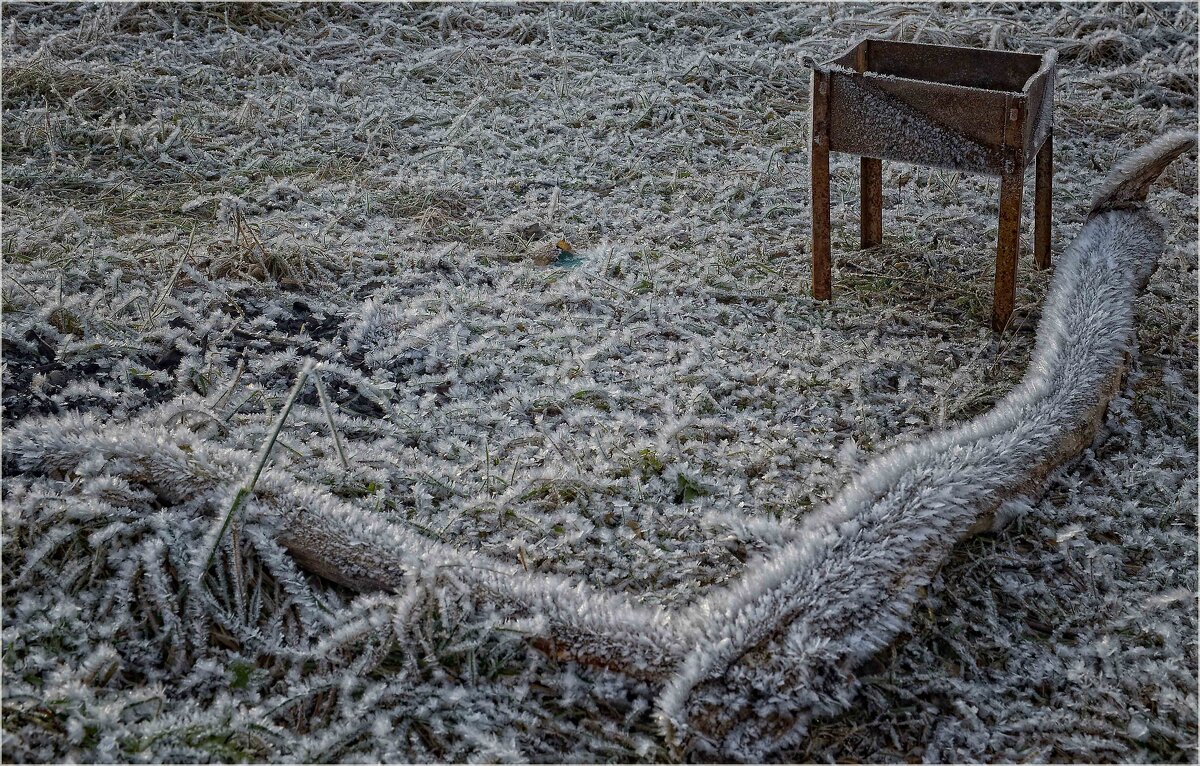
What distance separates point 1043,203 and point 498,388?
2.18m

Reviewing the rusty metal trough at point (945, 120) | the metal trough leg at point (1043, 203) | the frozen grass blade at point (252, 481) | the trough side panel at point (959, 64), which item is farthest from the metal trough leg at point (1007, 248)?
the frozen grass blade at point (252, 481)

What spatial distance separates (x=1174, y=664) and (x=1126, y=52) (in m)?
5.12

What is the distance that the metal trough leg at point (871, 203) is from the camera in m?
3.52

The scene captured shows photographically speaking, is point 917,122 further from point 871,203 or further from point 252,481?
point 252,481

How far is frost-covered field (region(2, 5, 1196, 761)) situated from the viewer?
70.0 inches

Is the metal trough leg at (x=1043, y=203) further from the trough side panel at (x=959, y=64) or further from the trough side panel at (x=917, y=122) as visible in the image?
the trough side panel at (x=917, y=122)

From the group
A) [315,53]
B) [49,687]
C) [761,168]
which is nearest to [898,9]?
[761,168]

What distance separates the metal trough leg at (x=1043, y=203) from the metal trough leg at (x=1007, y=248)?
17.0 inches

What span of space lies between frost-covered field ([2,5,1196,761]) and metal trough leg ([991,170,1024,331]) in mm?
118

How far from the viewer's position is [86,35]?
5.36 m

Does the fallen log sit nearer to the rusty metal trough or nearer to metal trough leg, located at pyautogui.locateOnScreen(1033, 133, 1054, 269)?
the rusty metal trough

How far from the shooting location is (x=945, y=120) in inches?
113

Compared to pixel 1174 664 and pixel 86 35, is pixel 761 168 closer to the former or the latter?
pixel 1174 664

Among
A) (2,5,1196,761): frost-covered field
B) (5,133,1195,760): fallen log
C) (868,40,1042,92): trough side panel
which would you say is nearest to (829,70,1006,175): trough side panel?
(868,40,1042,92): trough side panel
